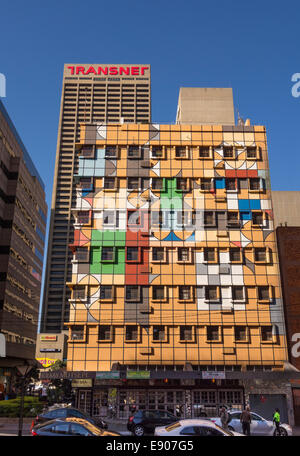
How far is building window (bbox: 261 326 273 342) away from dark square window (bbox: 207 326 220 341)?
4.90 m

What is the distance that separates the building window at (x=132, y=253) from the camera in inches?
1819

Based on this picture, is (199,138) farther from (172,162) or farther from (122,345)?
(122,345)

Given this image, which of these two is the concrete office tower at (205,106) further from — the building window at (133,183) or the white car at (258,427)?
the white car at (258,427)

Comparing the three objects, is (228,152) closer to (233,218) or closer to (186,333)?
(233,218)

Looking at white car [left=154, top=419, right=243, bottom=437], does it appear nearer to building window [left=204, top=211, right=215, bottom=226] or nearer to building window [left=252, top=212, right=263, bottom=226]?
building window [left=204, top=211, right=215, bottom=226]

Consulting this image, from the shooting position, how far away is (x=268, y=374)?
1575 inches

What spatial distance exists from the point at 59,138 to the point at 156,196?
4861 inches

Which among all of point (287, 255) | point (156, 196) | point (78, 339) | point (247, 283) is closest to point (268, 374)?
point (247, 283)

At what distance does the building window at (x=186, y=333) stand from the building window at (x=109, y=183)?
61.1 feet

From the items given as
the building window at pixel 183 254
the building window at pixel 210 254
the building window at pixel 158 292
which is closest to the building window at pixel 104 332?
the building window at pixel 158 292

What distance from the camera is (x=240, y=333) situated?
1732 inches

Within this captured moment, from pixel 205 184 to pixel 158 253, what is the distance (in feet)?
34.9

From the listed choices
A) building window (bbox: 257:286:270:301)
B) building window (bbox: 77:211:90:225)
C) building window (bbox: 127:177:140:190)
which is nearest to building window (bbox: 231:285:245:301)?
building window (bbox: 257:286:270:301)

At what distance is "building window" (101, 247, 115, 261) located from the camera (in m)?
46.1
